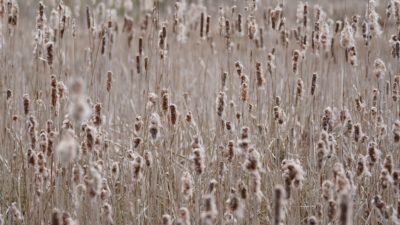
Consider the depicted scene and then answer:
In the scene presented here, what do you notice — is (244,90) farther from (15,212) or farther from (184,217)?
(15,212)

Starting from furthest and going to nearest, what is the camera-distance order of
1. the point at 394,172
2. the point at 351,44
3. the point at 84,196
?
the point at 351,44 < the point at 84,196 < the point at 394,172

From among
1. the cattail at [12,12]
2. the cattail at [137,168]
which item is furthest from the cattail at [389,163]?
the cattail at [12,12]

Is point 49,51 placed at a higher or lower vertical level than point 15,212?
higher

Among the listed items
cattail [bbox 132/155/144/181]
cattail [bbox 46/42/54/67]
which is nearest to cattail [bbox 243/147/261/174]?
cattail [bbox 132/155/144/181]

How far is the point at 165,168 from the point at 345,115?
0.78 m

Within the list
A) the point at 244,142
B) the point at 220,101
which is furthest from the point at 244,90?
the point at 244,142

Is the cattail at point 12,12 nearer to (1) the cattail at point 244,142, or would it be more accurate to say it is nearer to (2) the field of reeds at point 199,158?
(2) the field of reeds at point 199,158

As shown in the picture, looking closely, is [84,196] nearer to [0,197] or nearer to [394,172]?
[0,197]

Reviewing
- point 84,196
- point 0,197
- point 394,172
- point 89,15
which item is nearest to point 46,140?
point 84,196

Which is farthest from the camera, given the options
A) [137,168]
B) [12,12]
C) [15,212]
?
[12,12]

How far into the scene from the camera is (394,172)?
1788 mm

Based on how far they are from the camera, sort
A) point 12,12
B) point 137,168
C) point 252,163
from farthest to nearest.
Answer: point 12,12
point 137,168
point 252,163

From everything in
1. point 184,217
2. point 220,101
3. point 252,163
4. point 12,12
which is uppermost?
point 12,12

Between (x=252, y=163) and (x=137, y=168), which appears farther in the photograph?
(x=137, y=168)
